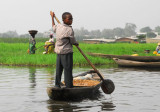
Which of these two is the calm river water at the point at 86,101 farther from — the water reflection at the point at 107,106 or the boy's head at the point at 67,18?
the boy's head at the point at 67,18

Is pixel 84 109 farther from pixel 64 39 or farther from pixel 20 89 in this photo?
pixel 20 89

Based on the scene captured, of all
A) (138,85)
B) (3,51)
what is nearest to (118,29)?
(3,51)

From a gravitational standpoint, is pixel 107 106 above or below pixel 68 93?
below

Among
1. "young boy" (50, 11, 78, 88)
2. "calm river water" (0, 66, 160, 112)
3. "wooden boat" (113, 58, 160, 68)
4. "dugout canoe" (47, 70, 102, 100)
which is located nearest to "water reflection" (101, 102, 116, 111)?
"calm river water" (0, 66, 160, 112)

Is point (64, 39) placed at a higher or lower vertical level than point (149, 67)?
higher

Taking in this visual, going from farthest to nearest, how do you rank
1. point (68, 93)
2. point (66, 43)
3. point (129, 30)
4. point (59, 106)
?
point (129, 30) → point (66, 43) → point (68, 93) → point (59, 106)

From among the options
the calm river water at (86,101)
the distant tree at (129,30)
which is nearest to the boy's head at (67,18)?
the calm river water at (86,101)

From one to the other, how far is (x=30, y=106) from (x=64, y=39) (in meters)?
1.49

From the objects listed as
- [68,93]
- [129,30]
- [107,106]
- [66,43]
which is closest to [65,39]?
[66,43]

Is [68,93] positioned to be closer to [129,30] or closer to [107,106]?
[107,106]

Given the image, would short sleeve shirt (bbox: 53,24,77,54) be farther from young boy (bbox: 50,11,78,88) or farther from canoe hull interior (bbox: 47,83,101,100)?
canoe hull interior (bbox: 47,83,101,100)

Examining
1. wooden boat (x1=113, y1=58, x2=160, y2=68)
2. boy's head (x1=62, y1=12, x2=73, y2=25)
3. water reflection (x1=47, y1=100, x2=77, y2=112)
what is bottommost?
water reflection (x1=47, y1=100, x2=77, y2=112)

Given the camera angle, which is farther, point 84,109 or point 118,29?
point 118,29

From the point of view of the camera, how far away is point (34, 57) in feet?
54.7
